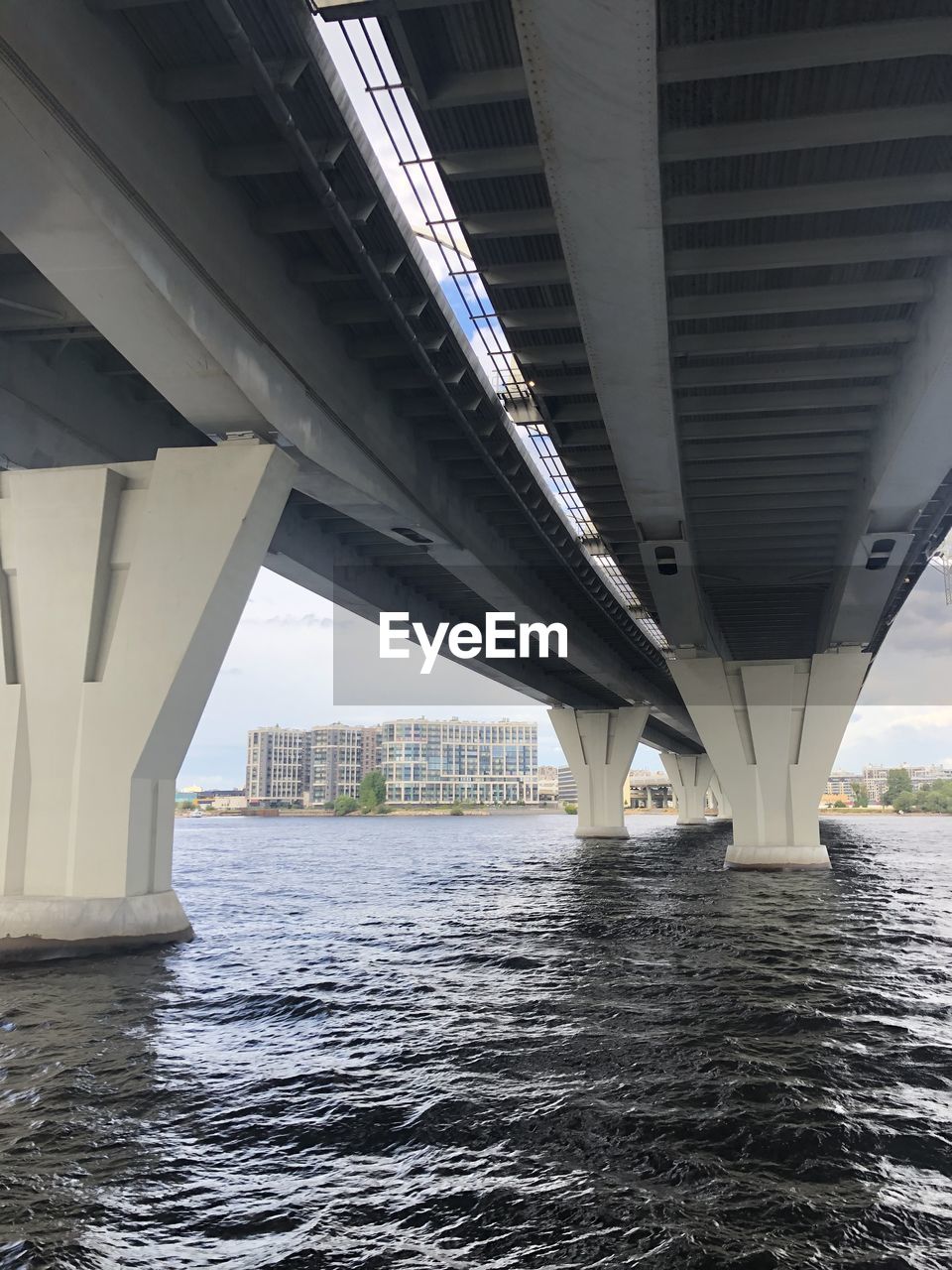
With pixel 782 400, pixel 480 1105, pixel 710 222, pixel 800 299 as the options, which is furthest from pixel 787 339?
pixel 480 1105

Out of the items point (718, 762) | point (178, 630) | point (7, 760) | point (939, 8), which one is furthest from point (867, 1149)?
point (718, 762)

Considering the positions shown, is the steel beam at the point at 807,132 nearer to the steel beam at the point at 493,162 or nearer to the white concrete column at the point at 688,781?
the steel beam at the point at 493,162

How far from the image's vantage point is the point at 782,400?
16.6m

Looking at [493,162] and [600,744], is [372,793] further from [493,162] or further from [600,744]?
[493,162]

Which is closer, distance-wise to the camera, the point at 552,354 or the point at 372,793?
the point at 552,354

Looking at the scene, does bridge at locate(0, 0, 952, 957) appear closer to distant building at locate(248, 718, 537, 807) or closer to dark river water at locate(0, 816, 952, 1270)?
dark river water at locate(0, 816, 952, 1270)

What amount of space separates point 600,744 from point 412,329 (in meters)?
53.4

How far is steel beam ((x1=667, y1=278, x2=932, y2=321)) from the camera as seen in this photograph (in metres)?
13.1

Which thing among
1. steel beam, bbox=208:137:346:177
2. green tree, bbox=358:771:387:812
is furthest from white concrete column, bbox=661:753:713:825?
steel beam, bbox=208:137:346:177

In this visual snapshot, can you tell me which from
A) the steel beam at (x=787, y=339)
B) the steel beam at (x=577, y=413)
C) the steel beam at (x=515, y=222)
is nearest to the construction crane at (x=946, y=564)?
the steel beam at (x=577, y=413)

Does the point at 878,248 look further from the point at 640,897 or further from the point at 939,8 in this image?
the point at 640,897

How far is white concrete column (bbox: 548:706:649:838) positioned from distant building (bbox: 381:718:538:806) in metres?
118

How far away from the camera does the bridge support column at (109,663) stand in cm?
1573

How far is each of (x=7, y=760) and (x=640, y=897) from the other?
1863 centimetres
